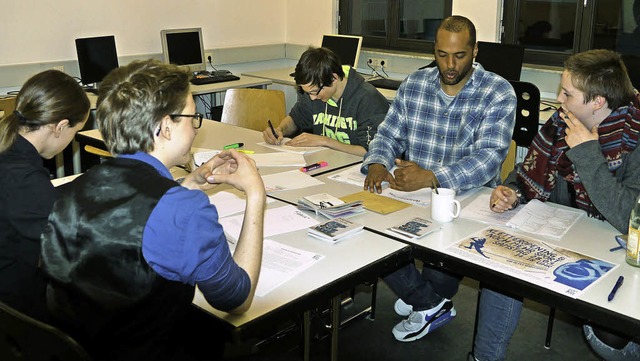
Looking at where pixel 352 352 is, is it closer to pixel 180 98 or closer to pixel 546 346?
pixel 546 346

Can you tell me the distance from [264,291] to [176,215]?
0.43 m

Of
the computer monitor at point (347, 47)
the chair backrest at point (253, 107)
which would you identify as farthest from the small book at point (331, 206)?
the computer monitor at point (347, 47)

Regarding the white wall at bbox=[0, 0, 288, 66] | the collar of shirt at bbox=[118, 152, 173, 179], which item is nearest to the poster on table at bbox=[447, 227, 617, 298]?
the collar of shirt at bbox=[118, 152, 173, 179]

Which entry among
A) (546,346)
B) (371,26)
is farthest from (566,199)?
(371,26)

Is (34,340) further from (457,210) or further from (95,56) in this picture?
(95,56)

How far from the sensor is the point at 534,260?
1.84 meters

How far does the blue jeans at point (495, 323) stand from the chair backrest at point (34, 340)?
1428 millimetres

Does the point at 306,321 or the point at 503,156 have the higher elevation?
the point at 503,156

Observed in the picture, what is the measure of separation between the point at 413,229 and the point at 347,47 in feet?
12.2

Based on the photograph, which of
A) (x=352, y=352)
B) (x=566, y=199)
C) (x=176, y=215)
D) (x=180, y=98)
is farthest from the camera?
(x=352, y=352)

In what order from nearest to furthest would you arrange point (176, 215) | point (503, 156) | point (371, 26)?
1. point (176, 215)
2. point (503, 156)
3. point (371, 26)

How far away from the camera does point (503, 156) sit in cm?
257

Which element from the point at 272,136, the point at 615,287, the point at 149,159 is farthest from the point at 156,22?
the point at 615,287

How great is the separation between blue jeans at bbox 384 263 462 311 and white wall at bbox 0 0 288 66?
11.4 ft
